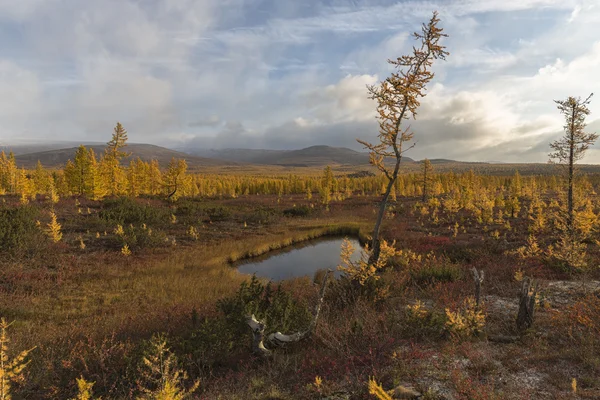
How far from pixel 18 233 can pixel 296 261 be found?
59.7 feet

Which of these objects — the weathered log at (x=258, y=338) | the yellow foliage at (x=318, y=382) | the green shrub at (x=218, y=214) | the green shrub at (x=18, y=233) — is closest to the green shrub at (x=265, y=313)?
the weathered log at (x=258, y=338)

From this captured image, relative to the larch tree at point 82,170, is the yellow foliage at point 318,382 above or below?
below

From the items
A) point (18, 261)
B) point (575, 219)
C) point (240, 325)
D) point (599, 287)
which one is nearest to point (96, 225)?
point (18, 261)

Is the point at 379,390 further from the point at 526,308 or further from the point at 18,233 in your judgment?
the point at 18,233

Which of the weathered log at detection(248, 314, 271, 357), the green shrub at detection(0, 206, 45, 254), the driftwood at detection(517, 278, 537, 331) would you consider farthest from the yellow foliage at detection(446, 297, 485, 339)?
the green shrub at detection(0, 206, 45, 254)

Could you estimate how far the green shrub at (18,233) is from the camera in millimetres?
16500

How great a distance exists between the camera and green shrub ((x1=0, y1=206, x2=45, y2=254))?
16500 mm

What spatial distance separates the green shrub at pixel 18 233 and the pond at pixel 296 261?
41.5 feet

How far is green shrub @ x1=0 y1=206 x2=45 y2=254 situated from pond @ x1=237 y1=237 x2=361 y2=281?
1266 cm

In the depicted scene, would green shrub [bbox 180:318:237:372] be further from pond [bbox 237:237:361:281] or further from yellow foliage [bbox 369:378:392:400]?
pond [bbox 237:237:361:281]

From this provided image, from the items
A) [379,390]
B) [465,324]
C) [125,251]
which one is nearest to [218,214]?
[125,251]

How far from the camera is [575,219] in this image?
16422mm

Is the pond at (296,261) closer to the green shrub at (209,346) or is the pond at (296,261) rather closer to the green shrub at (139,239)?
the green shrub at (139,239)

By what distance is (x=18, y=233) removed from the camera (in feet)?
57.2
